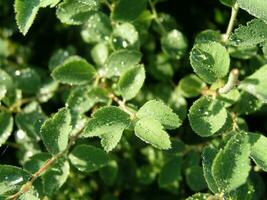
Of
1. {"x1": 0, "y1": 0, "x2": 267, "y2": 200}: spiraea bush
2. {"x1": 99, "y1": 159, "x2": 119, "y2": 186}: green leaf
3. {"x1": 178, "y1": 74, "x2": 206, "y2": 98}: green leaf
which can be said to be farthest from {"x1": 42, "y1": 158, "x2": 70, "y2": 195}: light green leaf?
{"x1": 178, "y1": 74, "x2": 206, "y2": 98}: green leaf

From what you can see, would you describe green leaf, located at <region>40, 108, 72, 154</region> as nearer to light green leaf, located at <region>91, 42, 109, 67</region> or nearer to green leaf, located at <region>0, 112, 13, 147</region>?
green leaf, located at <region>0, 112, 13, 147</region>

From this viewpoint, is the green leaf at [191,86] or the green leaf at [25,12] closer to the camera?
the green leaf at [25,12]

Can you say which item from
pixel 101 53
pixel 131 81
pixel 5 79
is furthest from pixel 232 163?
pixel 5 79

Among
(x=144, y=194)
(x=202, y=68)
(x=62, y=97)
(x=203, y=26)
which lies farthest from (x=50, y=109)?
(x=202, y=68)

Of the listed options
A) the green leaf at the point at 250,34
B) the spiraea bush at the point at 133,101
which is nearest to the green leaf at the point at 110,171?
the spiraea bush at the point at 133,101

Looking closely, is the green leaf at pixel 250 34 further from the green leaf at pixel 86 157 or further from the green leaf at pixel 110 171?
the green leaf at pixel 110 171

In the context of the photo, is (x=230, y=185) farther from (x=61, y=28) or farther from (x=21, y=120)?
(x=61, y=28)
